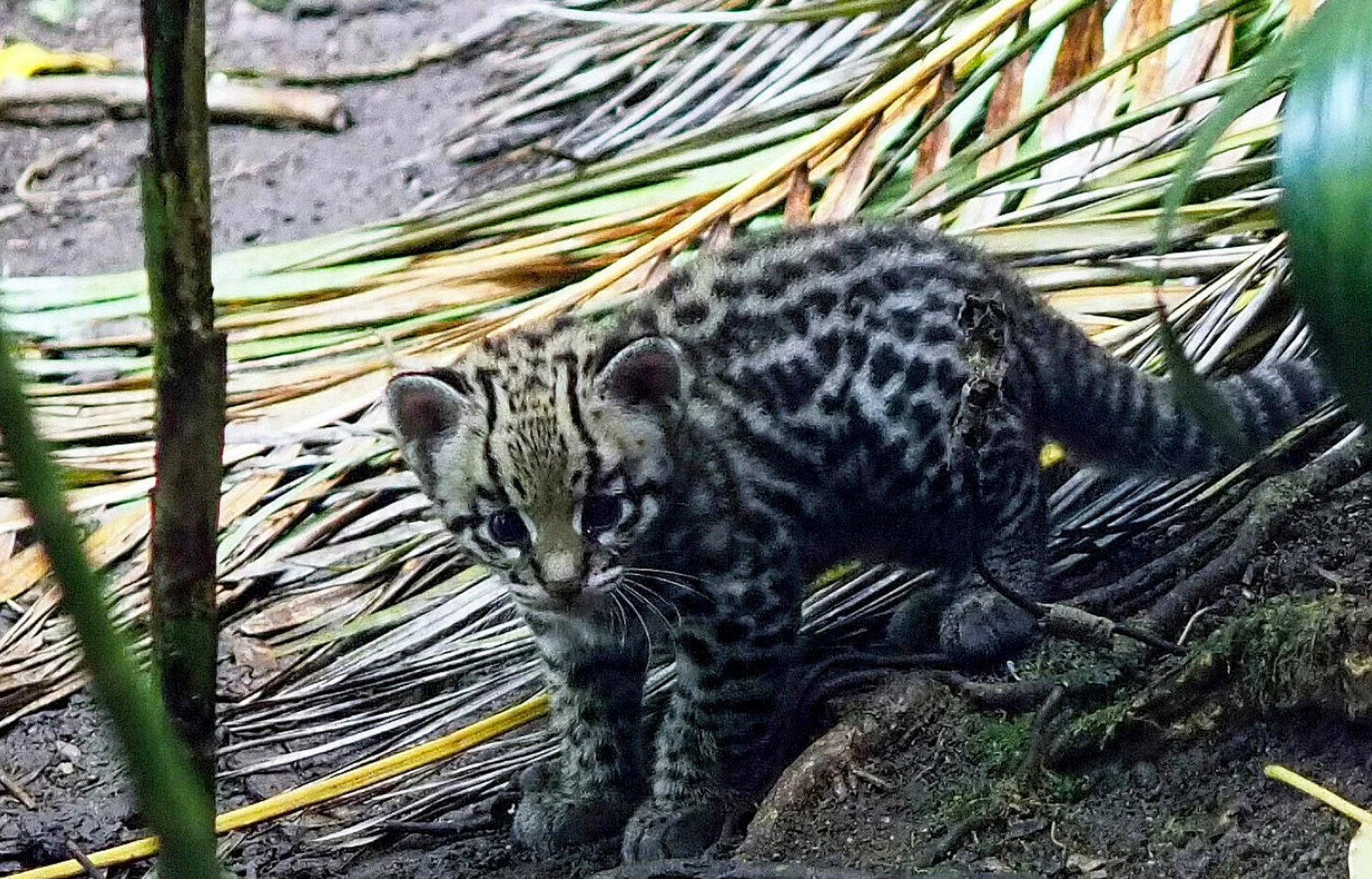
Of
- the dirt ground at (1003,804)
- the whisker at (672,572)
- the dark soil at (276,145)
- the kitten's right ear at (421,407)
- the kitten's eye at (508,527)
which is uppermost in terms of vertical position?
the dark soil at (276,145)

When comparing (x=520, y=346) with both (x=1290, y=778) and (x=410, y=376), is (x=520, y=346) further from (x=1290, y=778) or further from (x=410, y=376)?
(x=1290, y=778)

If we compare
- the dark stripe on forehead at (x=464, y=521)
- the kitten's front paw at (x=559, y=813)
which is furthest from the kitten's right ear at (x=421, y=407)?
the kitten's front paw at (x=559, y=813)

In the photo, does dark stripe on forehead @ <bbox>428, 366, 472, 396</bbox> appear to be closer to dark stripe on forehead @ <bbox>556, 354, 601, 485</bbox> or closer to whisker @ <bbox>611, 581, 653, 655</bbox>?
dark stripe on forehead @ <bbox>556, 354, 601, 485</bbox>

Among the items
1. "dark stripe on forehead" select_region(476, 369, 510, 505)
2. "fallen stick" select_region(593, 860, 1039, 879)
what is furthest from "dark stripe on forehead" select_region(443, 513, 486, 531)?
"fallen stick" select_region(593, 860, 1039, 879)

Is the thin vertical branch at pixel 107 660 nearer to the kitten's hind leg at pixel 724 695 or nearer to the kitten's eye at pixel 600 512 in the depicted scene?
the kitten's eye at pixel 600 512

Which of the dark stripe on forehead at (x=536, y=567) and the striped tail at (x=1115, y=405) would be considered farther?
the striped tail at (x=1115, y=405)
